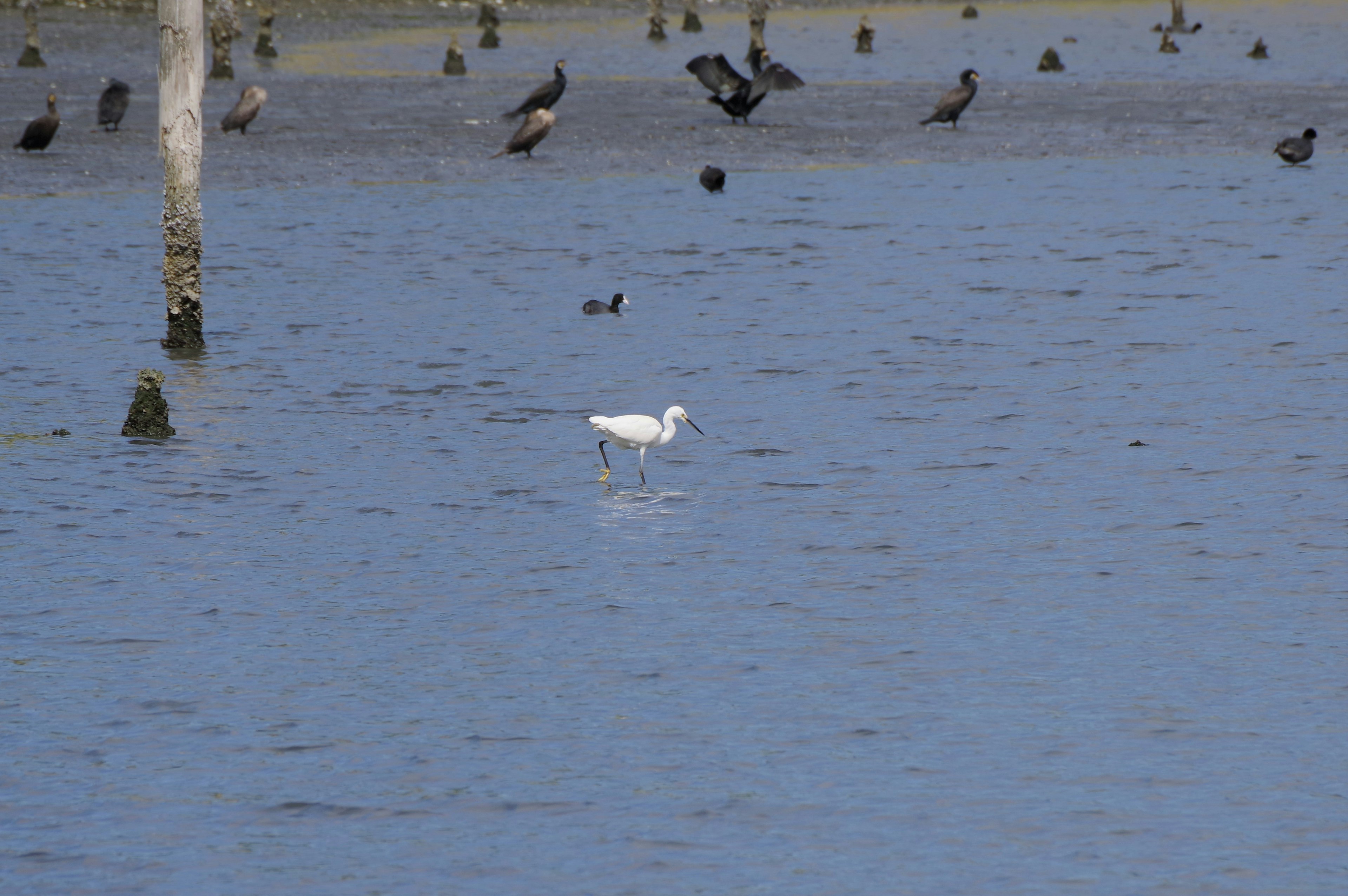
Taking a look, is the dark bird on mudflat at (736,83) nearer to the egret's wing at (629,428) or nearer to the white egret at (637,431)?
the white egret at (637,431)

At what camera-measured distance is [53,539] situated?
42.8 ft

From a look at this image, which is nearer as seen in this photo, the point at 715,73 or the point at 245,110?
the point at 245,110

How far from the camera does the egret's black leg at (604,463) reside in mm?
14602

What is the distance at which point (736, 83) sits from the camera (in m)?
38.9


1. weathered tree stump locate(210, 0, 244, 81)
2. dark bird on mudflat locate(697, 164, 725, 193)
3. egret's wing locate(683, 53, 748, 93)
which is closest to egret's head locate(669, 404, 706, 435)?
dark bird on mudflat locate(697, 164, 725, 193)

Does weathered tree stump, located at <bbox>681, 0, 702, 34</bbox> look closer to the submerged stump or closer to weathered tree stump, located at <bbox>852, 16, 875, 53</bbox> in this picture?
weathered tree stump, located at <bbox>852, 16, 875, 53</bbox>

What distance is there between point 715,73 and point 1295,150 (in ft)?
39.0

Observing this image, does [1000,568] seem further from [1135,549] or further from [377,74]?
[377,74]

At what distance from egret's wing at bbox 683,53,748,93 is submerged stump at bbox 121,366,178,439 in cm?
2414

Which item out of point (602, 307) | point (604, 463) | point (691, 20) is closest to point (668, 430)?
point (604, 463)

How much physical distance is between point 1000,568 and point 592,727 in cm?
376

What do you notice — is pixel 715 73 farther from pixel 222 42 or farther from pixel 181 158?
pixel 181 158

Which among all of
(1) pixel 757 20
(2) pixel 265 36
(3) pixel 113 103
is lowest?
(3) pixel 113 103

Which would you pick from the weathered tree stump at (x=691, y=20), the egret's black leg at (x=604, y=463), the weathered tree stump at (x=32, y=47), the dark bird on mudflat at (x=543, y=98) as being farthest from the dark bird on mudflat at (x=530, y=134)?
the weathered tree stump at (x=691, y=20)
